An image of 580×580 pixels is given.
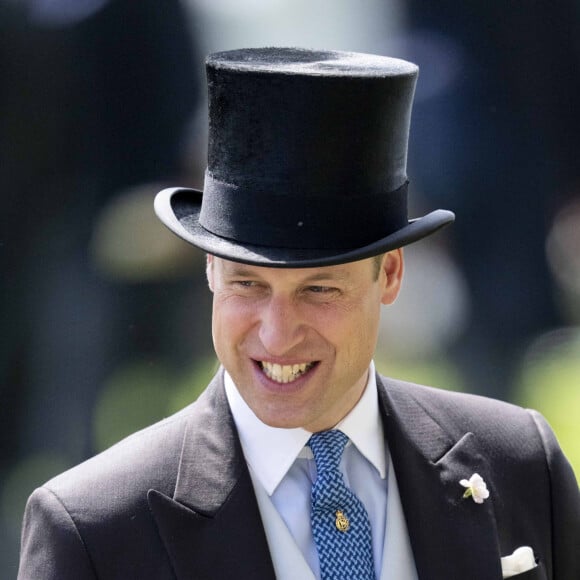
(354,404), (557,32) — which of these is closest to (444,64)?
(557,32)

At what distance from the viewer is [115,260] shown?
17.8 feet

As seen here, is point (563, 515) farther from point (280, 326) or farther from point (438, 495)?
point (280, 326)

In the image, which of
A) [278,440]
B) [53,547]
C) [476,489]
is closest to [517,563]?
[476,489]

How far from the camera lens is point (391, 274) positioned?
295 centimetres

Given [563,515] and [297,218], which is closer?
[297,218]

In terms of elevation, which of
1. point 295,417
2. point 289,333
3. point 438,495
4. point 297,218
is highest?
point 297,218

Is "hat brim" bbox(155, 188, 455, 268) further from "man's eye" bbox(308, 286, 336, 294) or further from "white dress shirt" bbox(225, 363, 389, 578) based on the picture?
"white dress shirt" bbox(225, 363, 389, 578)

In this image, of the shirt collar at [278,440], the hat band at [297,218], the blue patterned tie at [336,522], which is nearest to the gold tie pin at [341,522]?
the blue patterned tie at [336,522]

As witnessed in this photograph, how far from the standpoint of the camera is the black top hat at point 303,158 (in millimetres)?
2553

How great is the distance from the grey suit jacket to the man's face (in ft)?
0.61

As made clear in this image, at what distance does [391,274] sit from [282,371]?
0.40 m

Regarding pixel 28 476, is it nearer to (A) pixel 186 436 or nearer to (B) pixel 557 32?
(A) pixel 186 436

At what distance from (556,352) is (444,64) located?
1.50 metres

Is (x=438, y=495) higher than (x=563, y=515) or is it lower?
higher
